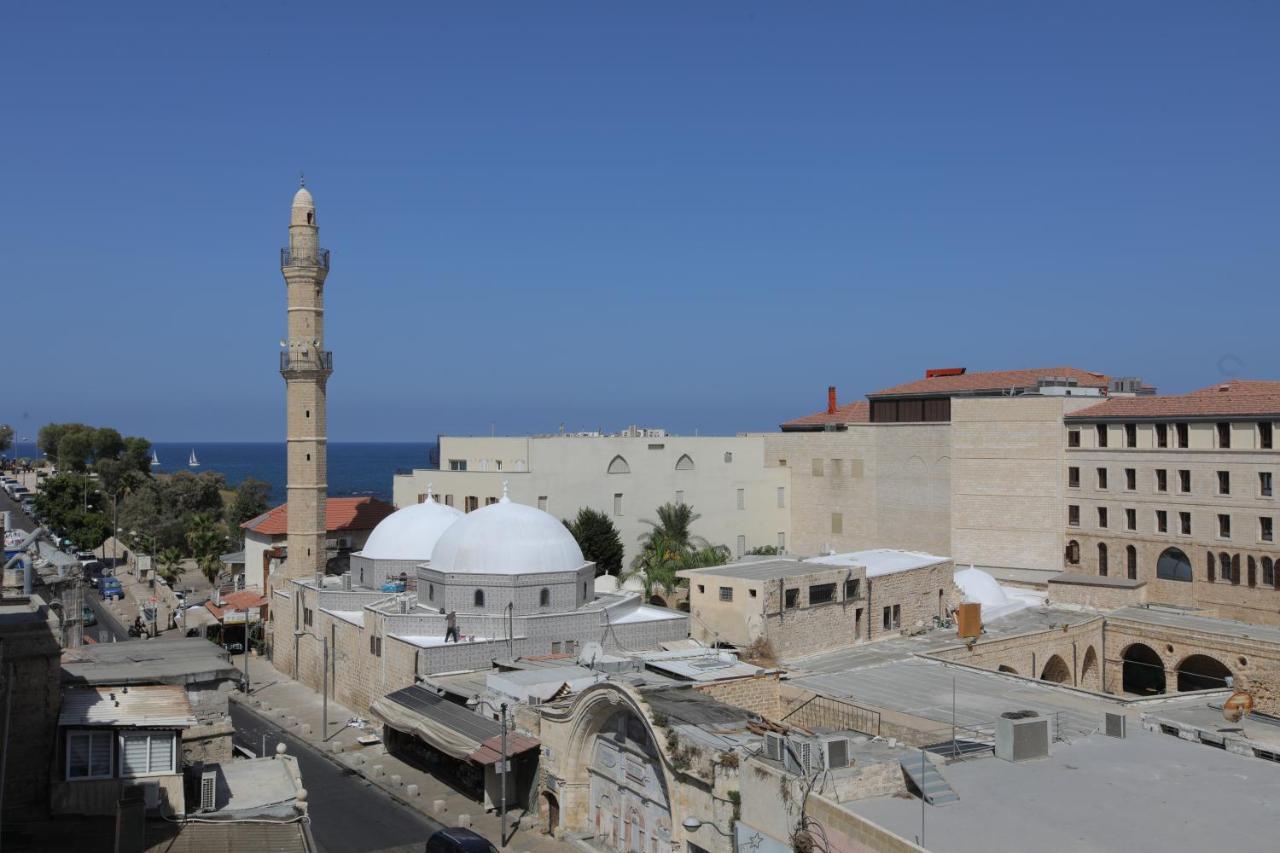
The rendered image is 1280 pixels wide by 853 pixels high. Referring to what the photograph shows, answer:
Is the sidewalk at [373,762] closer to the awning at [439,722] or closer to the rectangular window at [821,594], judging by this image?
the awning at [439,722]

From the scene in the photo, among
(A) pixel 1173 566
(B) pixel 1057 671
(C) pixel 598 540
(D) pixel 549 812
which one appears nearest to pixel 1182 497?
(A) pixel 1173 566

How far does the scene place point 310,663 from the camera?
125 feet

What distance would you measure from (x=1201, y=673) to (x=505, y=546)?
23.1 m

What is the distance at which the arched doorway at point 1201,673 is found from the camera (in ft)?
113

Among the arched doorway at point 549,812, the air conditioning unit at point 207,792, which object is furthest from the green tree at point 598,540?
the air conditioning unit at point 207,792

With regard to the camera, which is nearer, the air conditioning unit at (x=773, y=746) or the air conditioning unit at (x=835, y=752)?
the air conditioning unit at (x=835, y=752)

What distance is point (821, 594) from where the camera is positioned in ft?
113

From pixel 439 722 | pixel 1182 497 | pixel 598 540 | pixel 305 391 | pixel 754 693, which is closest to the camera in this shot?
pixel 754 693

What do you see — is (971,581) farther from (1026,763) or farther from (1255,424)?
(1026,763)

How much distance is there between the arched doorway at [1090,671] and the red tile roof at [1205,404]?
30.3 feet

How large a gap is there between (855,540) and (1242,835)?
37.3 meters

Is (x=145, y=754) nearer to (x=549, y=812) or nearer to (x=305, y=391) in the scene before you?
(x=549, y=812)

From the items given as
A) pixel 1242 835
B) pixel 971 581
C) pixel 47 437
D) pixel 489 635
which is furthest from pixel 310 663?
pixel 47 437

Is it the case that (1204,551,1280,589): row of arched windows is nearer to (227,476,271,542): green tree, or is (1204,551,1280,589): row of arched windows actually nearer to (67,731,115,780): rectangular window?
(67,731,115,780): rectangular window
